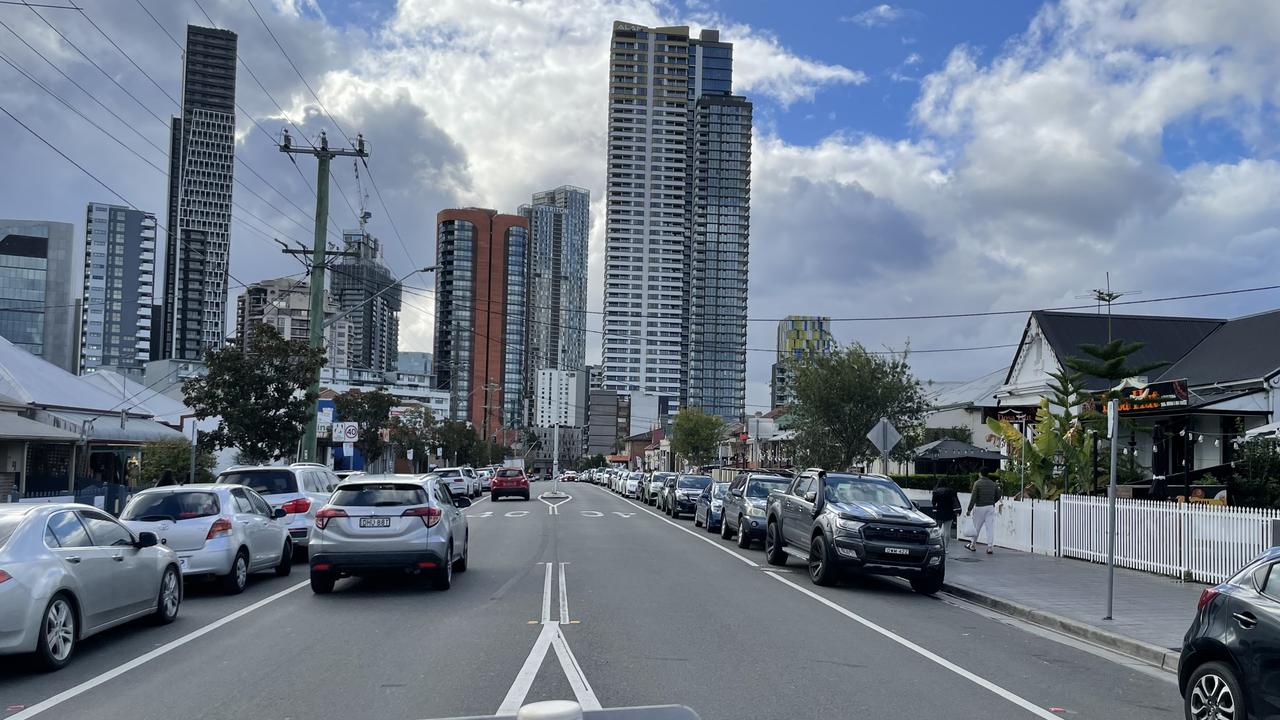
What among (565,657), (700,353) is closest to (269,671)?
(565,657)

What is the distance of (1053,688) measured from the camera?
9016 mm

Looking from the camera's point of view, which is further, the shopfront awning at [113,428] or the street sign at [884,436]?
the shopfront awning at [113,428]

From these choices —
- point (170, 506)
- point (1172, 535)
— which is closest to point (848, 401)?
point (1172, 535)

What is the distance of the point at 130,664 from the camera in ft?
30.3

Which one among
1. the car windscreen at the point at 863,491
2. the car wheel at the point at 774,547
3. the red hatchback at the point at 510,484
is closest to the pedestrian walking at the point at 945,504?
the car wheel at the point at 774,547

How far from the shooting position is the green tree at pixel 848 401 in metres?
33.2

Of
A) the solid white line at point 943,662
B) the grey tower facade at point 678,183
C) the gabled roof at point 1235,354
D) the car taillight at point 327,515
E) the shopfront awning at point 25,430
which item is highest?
the grey tower facade at point 678,183

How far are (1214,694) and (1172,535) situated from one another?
41.0 ft

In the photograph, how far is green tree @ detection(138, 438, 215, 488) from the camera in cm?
3509

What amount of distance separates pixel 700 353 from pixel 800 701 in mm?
164632

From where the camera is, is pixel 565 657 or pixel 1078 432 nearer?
pixel 565 657

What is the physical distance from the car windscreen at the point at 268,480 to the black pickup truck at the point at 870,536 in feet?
30.2

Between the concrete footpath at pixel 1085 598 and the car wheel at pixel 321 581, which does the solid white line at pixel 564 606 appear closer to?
the car wheel at pixel 321 581

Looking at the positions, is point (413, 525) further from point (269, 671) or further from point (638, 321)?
point (638, 321)
